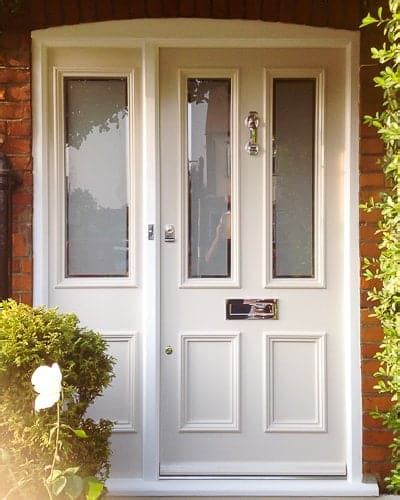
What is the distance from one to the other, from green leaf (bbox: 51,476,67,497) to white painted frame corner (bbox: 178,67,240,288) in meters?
1.45

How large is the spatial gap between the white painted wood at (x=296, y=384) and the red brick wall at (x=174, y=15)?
0.26m

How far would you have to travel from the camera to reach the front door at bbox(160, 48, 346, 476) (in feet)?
13.4

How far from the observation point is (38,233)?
401 centimetres

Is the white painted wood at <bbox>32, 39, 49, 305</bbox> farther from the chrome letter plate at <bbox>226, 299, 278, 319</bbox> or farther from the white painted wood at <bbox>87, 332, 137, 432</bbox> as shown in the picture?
the chrome letter plate at <bbox>226, 299, 278, 319</bbox>

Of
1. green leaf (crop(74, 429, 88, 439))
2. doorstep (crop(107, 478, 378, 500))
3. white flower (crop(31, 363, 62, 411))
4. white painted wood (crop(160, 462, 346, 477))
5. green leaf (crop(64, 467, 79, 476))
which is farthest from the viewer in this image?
white painted wood (crop(160, 462, 346, 477))

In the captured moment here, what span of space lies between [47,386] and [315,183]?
2010 millimetres

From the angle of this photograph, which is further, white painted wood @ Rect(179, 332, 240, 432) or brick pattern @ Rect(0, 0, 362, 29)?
white painted wood @ Rect(179, 332, 240, 432)

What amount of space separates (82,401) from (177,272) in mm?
1038

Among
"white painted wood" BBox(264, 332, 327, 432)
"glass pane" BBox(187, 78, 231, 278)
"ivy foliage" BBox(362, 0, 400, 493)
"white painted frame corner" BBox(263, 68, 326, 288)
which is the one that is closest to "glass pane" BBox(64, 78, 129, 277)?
"glass pane" BBox(187, 78, 231, 278)

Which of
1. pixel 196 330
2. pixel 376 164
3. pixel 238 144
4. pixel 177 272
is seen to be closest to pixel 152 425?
pixel 196 330

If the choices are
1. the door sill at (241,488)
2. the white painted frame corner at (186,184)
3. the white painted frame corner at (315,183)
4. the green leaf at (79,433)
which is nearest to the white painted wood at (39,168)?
the white painted frame corner at (186,184)

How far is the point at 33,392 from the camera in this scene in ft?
10.4

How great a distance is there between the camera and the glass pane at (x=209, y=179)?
13.5 feet

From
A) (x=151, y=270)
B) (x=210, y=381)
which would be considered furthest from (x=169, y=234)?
(x=210, y=381)
